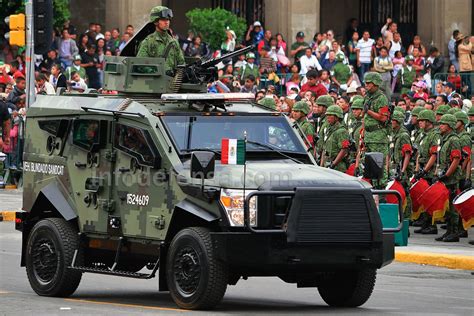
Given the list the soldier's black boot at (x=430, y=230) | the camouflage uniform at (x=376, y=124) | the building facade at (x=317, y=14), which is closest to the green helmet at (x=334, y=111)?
the camouflage uniform at (x=376, y=124)

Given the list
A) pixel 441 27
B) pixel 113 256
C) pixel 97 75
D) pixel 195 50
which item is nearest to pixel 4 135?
pixel 97 75

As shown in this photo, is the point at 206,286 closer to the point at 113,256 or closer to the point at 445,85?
the point at 113,256

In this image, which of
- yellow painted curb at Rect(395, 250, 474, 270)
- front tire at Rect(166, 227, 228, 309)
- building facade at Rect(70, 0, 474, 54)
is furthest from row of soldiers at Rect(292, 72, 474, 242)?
building facade at Rect(70, 0, 474, 54)

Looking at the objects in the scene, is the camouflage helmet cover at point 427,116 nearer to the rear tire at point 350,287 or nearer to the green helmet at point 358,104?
the green helmet at point 358,104

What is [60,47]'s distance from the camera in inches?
1406

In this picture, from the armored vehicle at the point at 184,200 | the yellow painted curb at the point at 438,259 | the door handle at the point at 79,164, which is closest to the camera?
the armored vehicle at the point at 184,200

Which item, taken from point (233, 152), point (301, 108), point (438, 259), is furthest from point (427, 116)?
point (233, 152)

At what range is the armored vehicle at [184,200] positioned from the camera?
14297 millimetres

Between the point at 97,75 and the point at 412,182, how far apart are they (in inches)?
486

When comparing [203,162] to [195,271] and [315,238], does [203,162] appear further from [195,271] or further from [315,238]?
[315,238]

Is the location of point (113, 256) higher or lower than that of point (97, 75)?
lower

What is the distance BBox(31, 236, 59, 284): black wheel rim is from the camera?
637 inches

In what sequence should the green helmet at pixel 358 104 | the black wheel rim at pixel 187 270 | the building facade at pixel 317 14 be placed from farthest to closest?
the building facade at pixel 317 14, the green helmet at pixel 358 104, the black wheel rim at pixel 187 270

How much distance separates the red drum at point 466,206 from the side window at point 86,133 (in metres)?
7.73
